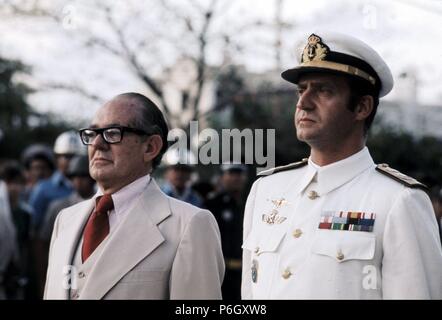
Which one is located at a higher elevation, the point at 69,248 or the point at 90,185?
the point at 90,185

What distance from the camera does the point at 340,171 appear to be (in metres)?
3.30

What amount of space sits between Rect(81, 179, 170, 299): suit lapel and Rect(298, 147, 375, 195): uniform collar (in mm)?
655

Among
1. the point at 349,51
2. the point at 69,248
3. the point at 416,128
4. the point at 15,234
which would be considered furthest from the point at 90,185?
the point at 416,128

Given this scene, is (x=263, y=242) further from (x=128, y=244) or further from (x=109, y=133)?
(x=109, y=133)

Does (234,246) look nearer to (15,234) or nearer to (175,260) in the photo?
(15,234)

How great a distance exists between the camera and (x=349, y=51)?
336 cm

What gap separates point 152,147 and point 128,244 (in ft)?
1.55

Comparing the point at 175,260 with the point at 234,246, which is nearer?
the point at 175,260

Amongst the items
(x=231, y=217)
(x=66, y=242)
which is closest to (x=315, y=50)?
(x=66, y=242)

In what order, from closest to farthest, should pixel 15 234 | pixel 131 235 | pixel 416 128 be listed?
1. pixel 131 235
2. pixel 15 234
3. pixel 416 128

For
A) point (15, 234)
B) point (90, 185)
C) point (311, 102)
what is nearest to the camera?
point (311, 102)

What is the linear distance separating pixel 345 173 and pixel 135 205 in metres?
0.89

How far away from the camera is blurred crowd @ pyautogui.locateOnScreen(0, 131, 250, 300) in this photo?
7.34 metres

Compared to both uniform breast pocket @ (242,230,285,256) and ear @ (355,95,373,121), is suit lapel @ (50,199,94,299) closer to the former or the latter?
uniform breast pocket @ (242,230,285,256)
